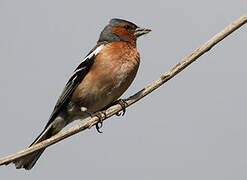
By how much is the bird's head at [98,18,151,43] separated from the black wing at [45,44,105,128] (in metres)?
0.49

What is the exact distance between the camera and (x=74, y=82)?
7.99m

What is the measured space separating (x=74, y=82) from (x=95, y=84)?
509mm

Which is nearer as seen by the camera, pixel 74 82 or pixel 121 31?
pixel 74 82

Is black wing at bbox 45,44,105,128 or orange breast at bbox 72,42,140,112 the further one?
black wing at bbox 45,44,105,128

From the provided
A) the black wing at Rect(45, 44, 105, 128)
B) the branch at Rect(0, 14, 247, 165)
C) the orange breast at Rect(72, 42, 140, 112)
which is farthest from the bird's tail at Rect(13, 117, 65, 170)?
the branch at Rect(0, 14, 247, 165)

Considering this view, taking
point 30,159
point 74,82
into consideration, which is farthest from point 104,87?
point 30,159

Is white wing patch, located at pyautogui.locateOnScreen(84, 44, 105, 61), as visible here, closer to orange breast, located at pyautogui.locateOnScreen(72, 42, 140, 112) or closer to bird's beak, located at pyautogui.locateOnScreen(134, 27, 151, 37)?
orange breast, located at pyautogui.locateOnScreen(72, 42, 140, 112)

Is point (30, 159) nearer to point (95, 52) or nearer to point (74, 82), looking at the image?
point (74, 82)

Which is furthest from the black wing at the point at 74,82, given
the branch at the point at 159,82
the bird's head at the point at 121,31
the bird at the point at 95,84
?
the branch at the point at 159,82

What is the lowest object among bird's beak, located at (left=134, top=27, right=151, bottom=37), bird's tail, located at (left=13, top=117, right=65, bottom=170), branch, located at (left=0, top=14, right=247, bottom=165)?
bird's tail, located at (left=13, top=117, right=65, bottom=170)

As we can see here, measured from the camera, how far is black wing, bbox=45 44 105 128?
790cm

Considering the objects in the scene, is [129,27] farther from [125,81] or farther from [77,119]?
[77,119]

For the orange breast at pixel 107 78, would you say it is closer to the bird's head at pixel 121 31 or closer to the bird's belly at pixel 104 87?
the bird's belly at pixel 104 87

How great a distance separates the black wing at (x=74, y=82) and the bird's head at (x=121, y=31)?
1.61ft
